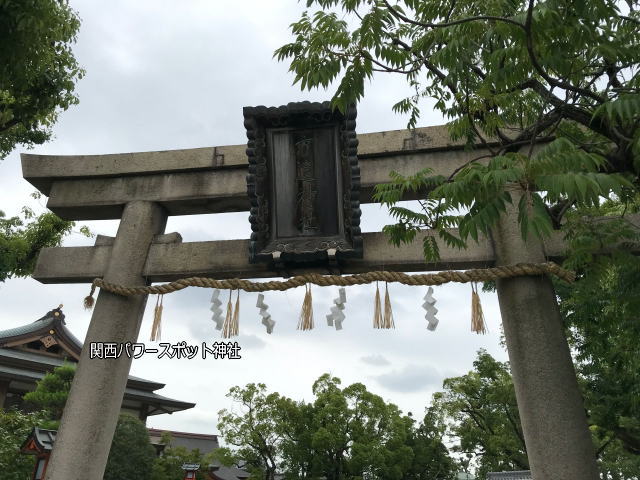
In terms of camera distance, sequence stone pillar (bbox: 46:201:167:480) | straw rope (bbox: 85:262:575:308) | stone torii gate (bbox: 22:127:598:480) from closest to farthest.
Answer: stone torii gate (bbox: 22:127:598:480) < straw rope (bbox: 85:262:575:308) < stone pillar (bbox: 46:201:167:480)

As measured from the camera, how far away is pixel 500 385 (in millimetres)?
20062

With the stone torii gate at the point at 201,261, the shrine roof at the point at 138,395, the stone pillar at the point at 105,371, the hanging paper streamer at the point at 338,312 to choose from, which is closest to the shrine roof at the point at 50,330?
the shrine roof at the point at 138,395

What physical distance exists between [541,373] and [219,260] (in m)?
3.83

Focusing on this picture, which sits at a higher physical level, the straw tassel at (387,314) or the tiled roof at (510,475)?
the tiled roof at (510,475)

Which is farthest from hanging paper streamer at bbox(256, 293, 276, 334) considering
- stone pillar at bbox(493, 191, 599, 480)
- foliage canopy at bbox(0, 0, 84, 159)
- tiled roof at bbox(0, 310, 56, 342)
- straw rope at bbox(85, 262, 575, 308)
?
tiled roof at bbox(0, 310, 56, 342)

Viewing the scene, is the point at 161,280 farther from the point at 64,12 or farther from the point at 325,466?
the point at 325,466

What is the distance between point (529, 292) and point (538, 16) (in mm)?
2880

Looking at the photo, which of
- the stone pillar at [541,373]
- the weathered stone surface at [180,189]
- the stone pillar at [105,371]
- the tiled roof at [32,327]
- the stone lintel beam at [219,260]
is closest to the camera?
the stone pillar at [541,373]

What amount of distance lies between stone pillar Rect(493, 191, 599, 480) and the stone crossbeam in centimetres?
154

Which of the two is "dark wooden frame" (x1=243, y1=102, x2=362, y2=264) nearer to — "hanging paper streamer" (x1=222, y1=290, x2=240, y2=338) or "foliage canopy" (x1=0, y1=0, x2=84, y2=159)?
"hanging paper streamer" (x1=222, y1=290, x2=240, y2=338)

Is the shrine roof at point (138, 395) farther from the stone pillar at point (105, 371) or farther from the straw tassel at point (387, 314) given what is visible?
the straw tassel at point (387, 314)

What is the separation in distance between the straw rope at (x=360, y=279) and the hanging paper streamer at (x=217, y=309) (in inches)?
4.2

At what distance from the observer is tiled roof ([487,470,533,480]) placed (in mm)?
22609

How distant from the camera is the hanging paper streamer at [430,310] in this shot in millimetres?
5195
